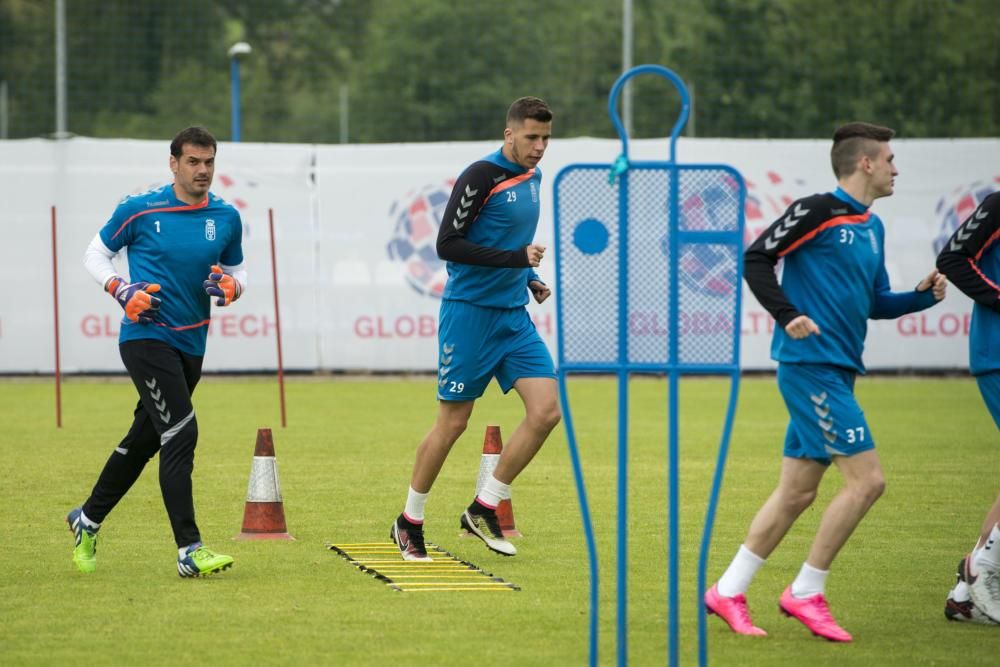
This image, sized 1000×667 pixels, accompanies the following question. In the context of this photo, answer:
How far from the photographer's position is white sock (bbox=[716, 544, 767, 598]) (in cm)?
662

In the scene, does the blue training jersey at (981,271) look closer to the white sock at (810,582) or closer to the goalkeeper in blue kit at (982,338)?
the goalkeeper in blue kit at (982,338)

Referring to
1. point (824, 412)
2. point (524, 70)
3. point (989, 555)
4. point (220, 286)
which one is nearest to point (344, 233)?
point (220, 286)

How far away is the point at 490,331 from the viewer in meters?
8.50

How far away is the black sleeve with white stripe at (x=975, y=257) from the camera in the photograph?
716cm

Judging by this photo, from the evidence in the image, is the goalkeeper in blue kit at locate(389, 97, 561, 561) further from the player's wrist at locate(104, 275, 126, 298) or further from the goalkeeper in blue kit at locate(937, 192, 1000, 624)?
the goalkeeper in blue kit at locate(937, 192, 1000, 624)

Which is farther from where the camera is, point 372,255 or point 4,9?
point 4,9

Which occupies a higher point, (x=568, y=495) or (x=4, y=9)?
(x=4, y=9)

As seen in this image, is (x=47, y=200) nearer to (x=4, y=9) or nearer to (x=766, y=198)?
(x=766, y=198)

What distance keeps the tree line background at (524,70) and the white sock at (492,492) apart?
28.8 metres

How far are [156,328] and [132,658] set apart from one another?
221 cm

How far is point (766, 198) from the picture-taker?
2092 centimetres

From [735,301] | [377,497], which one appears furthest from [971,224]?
[377,497]

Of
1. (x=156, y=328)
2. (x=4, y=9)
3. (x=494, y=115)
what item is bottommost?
(x=156, y=328)

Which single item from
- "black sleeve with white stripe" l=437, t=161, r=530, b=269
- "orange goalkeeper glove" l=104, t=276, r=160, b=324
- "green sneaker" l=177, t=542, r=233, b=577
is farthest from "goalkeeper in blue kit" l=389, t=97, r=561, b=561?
"orange goalkeeper glove" l=104, t=276, r=160, b=324
